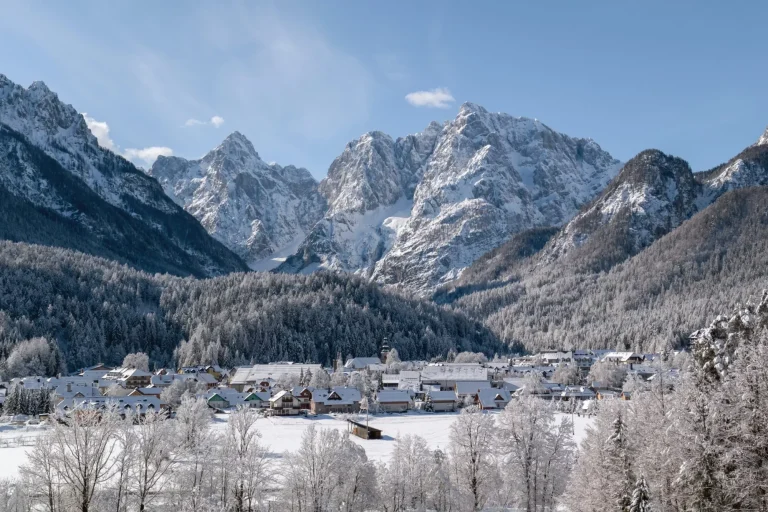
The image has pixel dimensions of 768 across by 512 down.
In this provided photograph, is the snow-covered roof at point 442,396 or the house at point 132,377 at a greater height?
the house at point 132,377

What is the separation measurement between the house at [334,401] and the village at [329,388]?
0.17 m

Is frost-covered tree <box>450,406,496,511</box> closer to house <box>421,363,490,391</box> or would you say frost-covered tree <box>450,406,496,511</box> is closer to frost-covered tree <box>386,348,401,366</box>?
house <box>421,363,490,391</box>

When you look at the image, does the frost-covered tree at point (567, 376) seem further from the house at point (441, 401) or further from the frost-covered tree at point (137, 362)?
the frost-covered tree at point (137, 362)

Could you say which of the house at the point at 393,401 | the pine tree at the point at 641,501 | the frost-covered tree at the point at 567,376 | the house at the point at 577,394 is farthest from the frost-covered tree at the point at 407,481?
the frost-covered tree at the point at 567,376

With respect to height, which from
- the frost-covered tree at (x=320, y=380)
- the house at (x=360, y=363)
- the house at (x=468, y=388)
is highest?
the house at (x=360, y=363)

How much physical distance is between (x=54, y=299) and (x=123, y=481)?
548 feet

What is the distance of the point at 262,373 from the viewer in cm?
15075

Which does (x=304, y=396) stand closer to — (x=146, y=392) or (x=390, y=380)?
(x=146, y=392)

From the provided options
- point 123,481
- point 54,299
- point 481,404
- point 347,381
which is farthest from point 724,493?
point 54,299

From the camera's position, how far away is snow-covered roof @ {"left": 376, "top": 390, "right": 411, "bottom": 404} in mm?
122412

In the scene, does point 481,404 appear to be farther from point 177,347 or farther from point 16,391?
point 177,347

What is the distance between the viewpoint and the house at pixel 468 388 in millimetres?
132375

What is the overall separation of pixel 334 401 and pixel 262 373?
3563cm

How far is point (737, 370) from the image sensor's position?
32.6 meters
